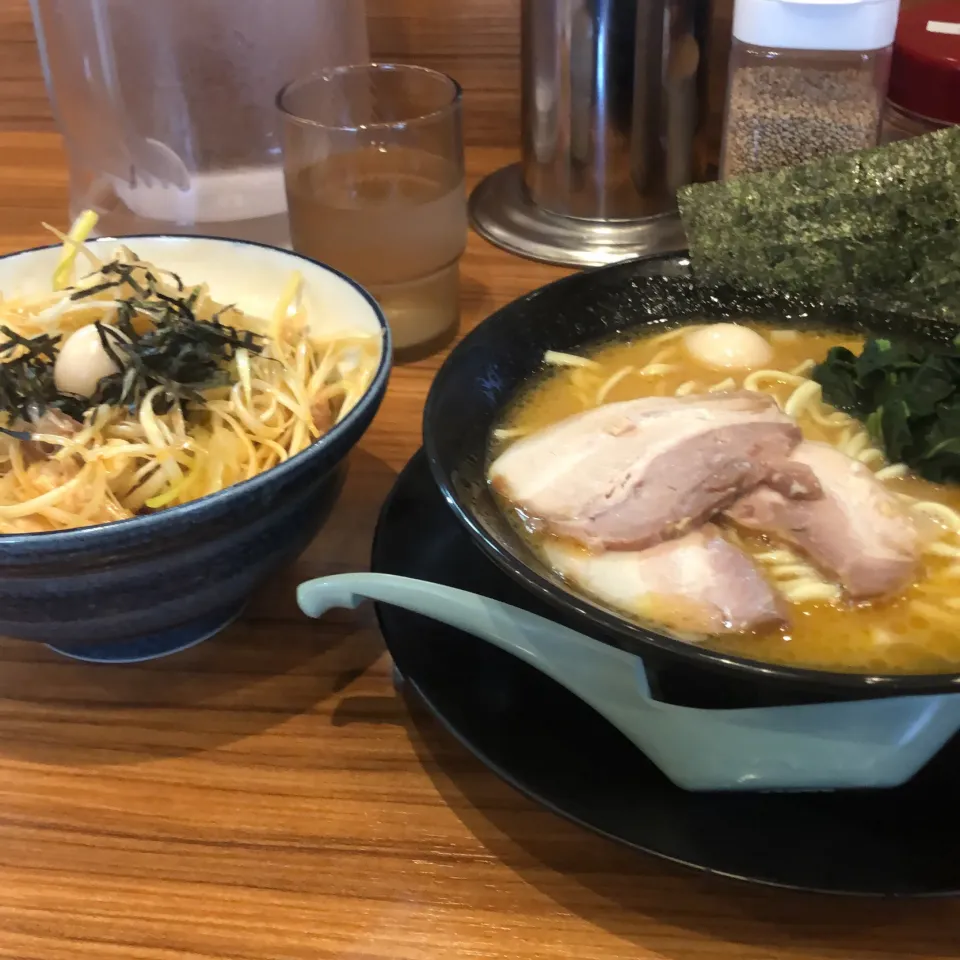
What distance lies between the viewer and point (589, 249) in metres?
1.49

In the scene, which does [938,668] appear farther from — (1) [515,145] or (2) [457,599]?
(1) [515,145]

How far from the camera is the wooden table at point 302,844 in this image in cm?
62

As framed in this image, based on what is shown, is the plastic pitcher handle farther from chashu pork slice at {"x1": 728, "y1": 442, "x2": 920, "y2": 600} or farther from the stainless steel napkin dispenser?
the stainless steel napkin dispenser

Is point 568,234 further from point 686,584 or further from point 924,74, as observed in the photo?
point 686,584

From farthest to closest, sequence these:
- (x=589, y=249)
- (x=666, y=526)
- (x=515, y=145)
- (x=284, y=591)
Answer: (x=515, y=145) < (x=589, y=249) < (x=284, y=591) < (x=666, y=526)

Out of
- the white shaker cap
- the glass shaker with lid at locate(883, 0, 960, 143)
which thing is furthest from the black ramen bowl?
the glass shaker with lid at locate(883, 0, 960, 143)

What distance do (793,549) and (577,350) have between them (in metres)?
0.37

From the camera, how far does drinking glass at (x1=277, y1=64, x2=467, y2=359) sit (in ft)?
3.92

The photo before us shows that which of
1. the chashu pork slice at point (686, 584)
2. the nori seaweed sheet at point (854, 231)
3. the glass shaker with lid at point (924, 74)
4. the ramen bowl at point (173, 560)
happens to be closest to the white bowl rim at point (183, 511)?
the ramen bowl at point (173, 560)

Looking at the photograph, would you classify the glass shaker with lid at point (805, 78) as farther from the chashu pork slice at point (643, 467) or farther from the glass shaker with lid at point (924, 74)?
the chashu pork slice at point (643, 467)

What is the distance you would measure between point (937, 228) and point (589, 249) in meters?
0.54

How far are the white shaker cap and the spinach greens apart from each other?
484 millimetres

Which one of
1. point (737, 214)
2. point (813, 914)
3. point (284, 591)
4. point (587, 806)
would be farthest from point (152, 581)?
point (737, 214)

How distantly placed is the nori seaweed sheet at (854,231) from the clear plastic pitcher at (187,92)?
68cm
